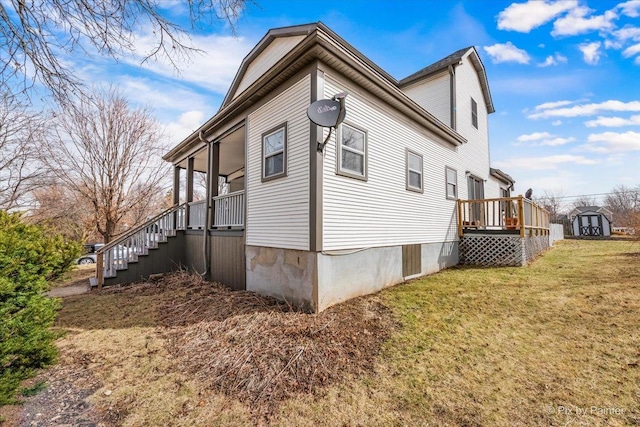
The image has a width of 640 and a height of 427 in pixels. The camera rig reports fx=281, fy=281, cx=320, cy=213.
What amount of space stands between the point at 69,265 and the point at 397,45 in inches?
426

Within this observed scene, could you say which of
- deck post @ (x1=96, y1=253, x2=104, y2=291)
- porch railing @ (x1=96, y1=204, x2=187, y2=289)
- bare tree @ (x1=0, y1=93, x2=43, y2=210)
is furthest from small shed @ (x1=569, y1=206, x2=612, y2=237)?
bare tree @ (x1=0, y1=93, x2=43, y2=210)

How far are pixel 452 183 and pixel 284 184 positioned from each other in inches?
282

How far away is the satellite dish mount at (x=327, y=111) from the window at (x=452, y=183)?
21.3 ft

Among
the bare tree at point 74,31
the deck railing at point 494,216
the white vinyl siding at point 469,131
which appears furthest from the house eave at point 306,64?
the deck railing at point 494,216

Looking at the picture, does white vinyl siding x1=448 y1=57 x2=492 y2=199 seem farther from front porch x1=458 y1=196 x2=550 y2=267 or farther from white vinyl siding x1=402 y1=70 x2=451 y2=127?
front porch x1=458 y1=196 x2=550 y2=267

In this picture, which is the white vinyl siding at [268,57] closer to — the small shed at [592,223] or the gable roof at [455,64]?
the gable roof at [455,64]

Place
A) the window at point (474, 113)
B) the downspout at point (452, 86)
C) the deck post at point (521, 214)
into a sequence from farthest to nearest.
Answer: the window at point (474, 113), the downspout at point (452, 86), the deck post at point (521, 214)

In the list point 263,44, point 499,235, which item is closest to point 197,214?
point 263,44

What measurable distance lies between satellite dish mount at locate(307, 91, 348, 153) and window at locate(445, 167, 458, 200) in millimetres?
6482

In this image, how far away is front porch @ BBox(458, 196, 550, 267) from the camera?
29.4ft

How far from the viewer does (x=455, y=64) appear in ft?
36.9

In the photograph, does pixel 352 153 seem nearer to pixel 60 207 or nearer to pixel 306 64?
pixel 306 64

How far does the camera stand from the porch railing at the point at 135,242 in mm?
7953

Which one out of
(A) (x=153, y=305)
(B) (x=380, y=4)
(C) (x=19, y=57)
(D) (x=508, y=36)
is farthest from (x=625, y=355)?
(D) (x=508, y=36)
